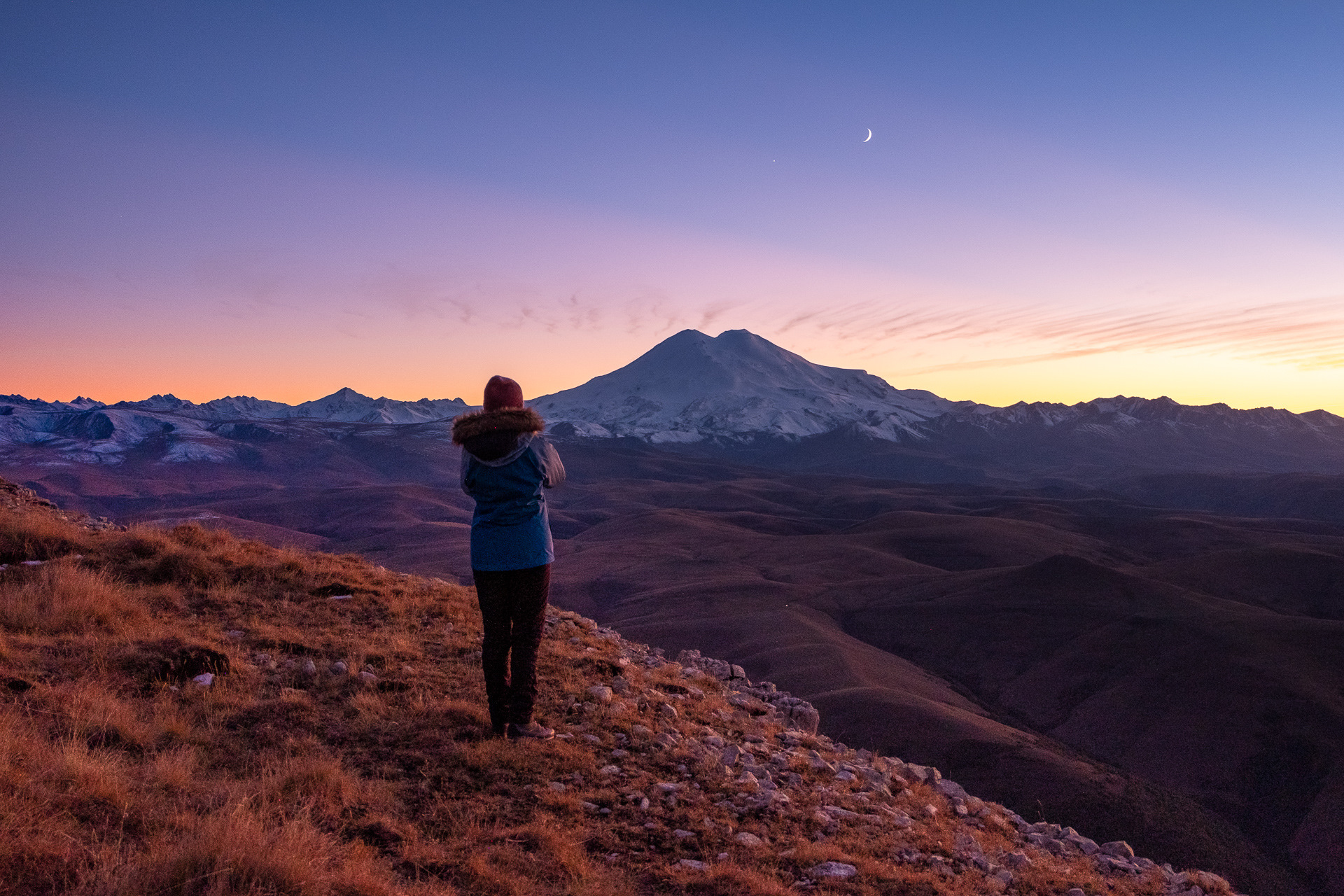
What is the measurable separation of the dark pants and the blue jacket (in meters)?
0.13

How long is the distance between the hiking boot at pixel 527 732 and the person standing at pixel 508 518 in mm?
422

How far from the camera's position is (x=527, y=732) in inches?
232

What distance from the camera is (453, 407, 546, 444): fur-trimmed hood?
18.0 feet

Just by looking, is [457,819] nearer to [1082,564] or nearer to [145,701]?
[145,701]

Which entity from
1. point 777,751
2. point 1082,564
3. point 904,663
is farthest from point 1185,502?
point 777,751

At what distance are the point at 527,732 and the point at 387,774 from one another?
111 centimetres

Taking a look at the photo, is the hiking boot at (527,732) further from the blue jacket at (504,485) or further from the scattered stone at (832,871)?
the scattered stone at (832,871)

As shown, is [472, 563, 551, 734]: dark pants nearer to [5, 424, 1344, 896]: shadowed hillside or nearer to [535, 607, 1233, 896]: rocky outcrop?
[535, 607, 1233, 896]: rocky outcrop

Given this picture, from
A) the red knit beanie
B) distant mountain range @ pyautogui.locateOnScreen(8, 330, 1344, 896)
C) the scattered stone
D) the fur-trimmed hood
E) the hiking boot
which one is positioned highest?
the red knit beanie

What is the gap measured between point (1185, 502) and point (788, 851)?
174211 mm

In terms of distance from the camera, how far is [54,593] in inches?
285

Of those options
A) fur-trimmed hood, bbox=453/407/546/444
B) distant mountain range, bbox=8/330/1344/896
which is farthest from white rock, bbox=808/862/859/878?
distant mountain range, bbox=8/330/1344/896

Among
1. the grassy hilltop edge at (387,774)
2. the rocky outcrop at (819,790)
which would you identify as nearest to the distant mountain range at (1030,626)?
the grassy hilltop edge at (387,774)

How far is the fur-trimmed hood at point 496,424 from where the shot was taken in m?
5.47
